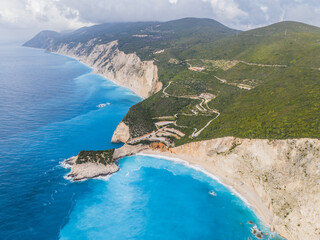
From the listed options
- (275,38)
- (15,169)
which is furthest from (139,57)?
(15,169)

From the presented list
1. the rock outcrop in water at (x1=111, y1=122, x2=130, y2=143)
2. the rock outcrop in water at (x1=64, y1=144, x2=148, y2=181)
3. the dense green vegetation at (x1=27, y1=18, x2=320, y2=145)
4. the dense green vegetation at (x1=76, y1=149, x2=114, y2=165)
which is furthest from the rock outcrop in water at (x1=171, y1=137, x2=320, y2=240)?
the rock outcrop in water at (x1=111, y1=122, x2=130, y2=143)

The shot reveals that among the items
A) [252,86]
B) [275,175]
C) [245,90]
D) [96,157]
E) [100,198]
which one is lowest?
[100,198]

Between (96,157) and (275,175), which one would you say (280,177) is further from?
(96,157)

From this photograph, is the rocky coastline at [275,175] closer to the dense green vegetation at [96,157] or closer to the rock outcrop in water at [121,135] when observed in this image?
the dense green vegetation at [96,157]

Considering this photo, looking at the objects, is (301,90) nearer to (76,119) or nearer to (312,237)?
(312,237)

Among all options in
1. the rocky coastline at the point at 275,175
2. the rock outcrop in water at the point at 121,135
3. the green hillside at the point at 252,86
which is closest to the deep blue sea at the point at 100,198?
the rock outcrop in water at the point at 121,135

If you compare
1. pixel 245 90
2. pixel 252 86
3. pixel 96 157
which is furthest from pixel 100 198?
pixel 252 86

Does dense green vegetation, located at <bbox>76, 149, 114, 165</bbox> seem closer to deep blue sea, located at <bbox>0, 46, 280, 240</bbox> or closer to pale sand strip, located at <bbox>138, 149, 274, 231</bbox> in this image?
deep blue sea, located at <bbox>0, 46, 280, 240</bbox>
